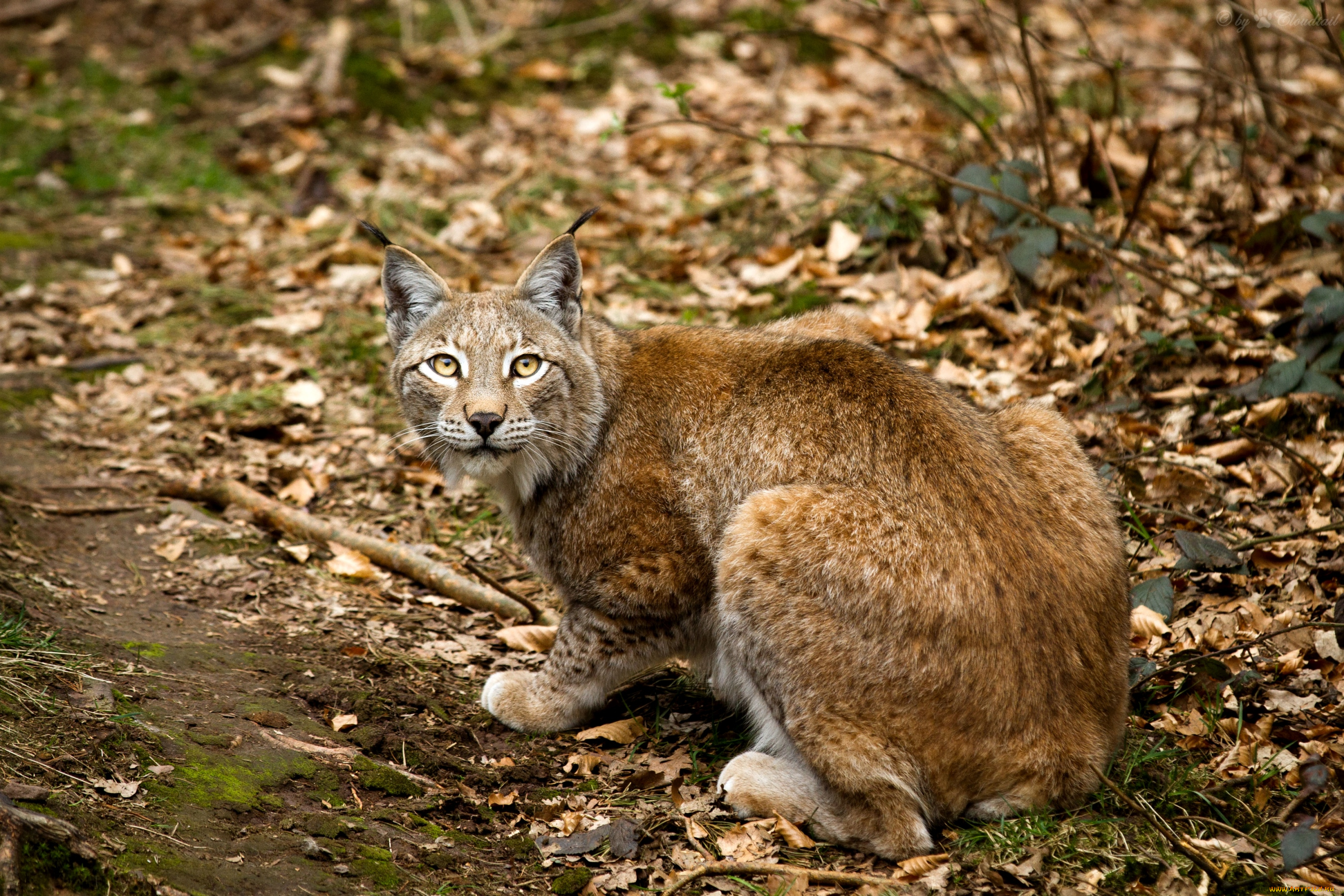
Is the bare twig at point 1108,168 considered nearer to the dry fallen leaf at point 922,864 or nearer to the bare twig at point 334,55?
the dry fallen leaf at point 922,864

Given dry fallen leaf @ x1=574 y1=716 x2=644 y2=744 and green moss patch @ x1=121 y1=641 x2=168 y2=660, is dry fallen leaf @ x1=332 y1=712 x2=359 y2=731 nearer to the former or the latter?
green moss patch @ x1=121 y1=641 x2=168 y2=660

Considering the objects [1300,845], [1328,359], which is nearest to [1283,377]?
[1328,359]

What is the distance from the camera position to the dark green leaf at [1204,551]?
4332 millimetres

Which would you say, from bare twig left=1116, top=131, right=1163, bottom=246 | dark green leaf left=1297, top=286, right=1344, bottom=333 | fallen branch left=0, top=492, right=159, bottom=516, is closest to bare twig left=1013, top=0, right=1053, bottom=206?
bare twig left=1116, top=131, right=1163, bottom=246

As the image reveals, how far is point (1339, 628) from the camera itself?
438cm

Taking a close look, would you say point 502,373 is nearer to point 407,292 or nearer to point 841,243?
point 407,292

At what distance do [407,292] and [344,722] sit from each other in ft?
6.58

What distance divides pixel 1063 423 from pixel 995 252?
2.86 m

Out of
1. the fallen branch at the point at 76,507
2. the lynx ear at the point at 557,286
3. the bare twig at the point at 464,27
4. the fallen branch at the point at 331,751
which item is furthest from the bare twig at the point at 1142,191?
the bare twig at the point at 464,27

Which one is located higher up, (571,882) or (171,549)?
(571,882)

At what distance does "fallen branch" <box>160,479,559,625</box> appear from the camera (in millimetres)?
5699

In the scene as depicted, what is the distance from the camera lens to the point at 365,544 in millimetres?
5980

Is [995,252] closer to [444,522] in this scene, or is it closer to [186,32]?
[444,522]

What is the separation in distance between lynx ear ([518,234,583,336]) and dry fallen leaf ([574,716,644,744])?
1785mm
